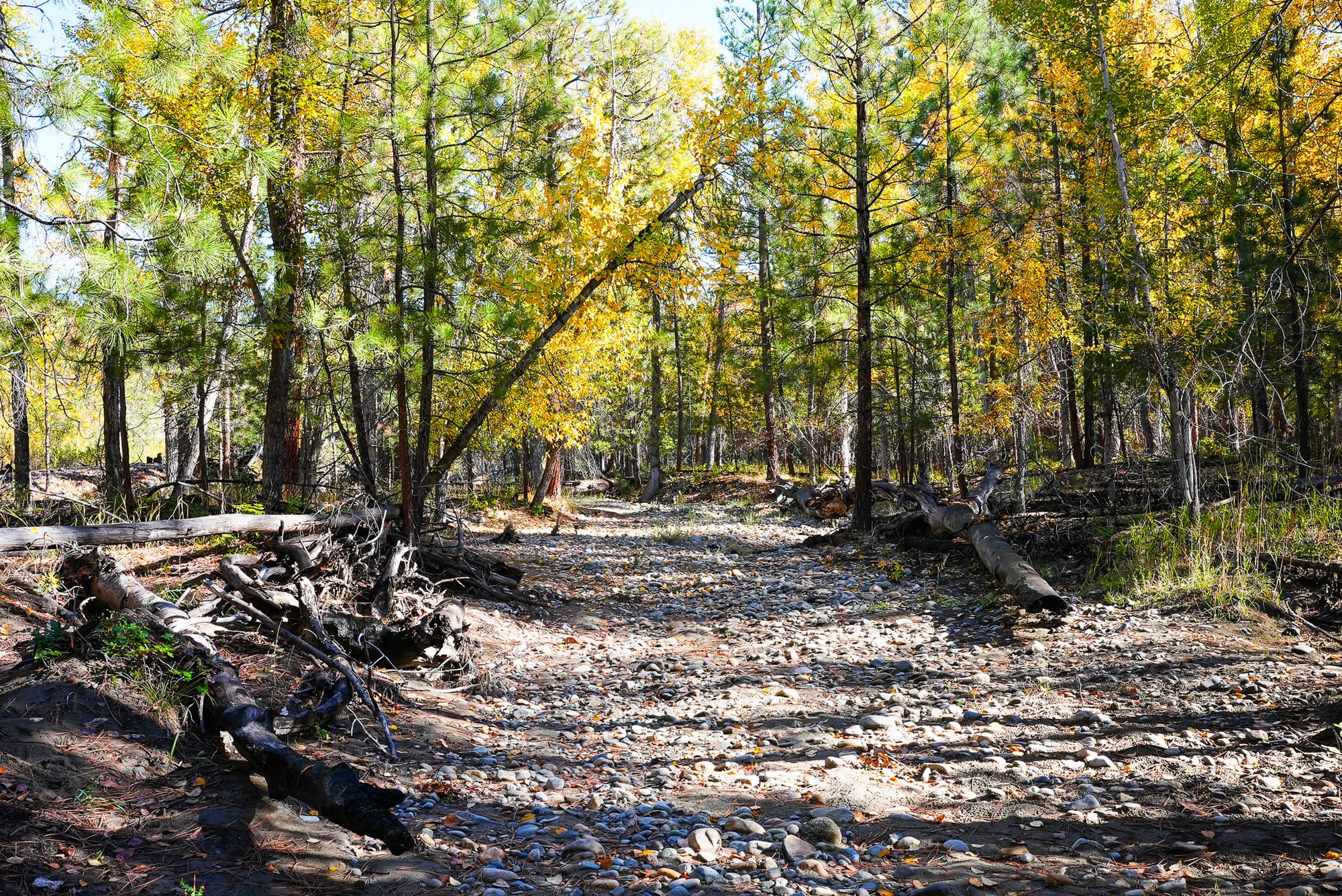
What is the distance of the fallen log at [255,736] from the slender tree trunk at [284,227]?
8.61 ft

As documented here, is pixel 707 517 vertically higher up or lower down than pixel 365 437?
lower down

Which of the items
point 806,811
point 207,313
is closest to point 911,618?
point 806,811

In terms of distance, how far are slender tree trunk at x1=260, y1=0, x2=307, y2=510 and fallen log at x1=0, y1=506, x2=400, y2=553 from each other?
1.09m

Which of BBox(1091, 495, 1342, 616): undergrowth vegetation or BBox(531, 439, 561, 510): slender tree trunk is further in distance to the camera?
BBox(531, 439, 561, 510): slender tree trunk

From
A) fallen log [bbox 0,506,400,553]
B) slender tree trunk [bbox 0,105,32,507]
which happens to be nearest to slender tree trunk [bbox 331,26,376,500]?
fallen log [bbox 0,506,400,553]

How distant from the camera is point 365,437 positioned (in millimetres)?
9680

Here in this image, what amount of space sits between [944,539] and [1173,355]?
3.93m

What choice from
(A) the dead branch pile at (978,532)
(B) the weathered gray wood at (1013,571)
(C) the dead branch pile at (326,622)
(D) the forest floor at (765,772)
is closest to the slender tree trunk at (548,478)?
(A) the dead branch pile at (978,532)

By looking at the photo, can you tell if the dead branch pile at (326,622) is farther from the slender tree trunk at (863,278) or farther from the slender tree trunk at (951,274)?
the slender tree trunk at (951,274)

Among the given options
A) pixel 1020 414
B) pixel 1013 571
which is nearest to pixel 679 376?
pixel 1020 414

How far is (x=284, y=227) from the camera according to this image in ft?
30.3

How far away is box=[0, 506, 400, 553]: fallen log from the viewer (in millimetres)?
5590

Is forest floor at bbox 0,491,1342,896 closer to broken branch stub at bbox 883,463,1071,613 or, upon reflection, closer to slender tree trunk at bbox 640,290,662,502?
broken branch stub at bbox 883,463,1071,613

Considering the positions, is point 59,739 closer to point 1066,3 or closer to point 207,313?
point 207,313
